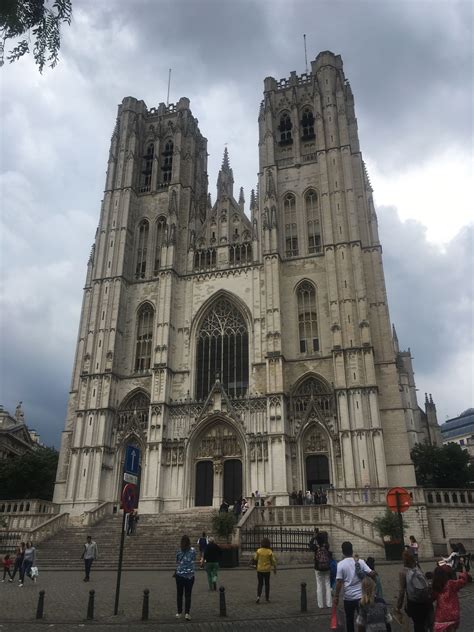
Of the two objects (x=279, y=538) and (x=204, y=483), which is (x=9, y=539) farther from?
(x=279, y=538)

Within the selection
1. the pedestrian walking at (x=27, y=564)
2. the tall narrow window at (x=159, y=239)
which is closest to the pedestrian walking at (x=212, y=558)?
the pedestrian walking at (x=27, y=564)

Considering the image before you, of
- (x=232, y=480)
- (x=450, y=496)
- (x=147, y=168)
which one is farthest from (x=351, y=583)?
(x=147, y=168)

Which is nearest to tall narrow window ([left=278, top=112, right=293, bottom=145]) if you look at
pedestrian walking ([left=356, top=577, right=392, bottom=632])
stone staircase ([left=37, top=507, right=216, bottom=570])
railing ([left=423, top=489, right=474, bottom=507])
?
railing ([left=423, top=489, right=474, bottom=507])

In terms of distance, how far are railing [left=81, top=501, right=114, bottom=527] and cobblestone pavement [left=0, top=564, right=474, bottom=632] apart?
11.4 meters

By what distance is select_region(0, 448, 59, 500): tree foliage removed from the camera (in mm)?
42562

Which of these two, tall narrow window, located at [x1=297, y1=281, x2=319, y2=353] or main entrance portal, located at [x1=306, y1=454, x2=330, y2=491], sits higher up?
tall narrow window, located at [x1=297, y1=281, x2=319, y2=353]

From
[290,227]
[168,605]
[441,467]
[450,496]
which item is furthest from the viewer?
[441,467]

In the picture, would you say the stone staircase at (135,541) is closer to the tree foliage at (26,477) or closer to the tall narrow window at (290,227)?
the tree foliage at (26,477)

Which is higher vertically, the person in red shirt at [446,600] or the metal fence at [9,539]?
the metal fence at [9,539]

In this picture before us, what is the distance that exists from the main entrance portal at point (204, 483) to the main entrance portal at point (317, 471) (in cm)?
594

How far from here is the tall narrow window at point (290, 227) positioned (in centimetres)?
3828

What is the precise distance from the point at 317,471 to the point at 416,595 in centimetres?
2519

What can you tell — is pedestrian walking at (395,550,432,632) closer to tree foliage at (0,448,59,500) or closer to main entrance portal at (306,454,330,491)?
main entrance portal at (306,454,330,491)

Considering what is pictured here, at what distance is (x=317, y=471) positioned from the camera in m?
31.2
